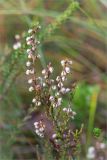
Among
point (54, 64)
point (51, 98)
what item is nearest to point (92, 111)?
point (54, 64)

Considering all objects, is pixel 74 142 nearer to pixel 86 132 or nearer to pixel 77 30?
pixel 86 132

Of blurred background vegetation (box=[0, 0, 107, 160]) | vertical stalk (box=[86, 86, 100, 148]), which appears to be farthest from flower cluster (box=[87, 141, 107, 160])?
vertical stalk (box=[86, 86, 100, 148])

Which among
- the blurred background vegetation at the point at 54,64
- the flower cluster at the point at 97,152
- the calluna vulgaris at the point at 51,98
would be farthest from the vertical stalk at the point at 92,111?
the calluna vulgaris at the point at 51,98

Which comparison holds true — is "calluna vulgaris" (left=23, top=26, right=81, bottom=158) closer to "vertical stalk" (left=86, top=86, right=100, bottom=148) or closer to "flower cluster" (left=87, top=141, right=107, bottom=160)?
"flower cluster" (left=87, top=141, right=107, bottom=160)

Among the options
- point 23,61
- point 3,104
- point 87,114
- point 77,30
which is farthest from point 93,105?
point 77,30

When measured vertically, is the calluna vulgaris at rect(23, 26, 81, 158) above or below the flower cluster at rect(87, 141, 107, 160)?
below

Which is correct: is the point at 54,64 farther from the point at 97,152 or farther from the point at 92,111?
the point at 97,152

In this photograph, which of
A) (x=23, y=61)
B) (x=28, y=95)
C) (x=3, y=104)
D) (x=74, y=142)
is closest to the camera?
(x=74, y=142)

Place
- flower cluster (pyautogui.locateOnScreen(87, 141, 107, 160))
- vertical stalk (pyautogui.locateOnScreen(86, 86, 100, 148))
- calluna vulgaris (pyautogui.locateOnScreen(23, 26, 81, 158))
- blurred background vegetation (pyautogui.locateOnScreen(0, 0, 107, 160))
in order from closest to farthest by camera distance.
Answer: calluna vulgaris (pyautogui.locateOnScreen(23, 26, 81, 158)) → flower cluster (pyautogui.locateOnScreen(87, 141, 107, 160)) → blurred background vegetation (pyautogui.locateOnScreen(0, 0, 107, 160)) → vertical stalk (pyautogui.locateOnScreen(86, 86, 100, 148))
